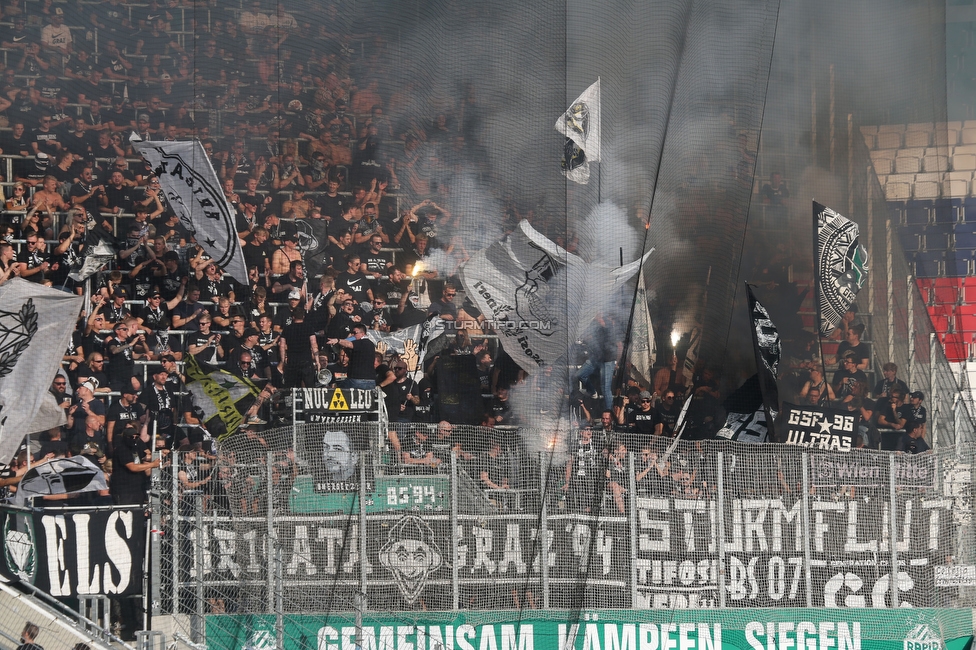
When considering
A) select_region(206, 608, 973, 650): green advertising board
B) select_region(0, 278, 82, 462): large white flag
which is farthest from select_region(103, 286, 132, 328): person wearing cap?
select_region(206, 608, 973, 650): green advertising board

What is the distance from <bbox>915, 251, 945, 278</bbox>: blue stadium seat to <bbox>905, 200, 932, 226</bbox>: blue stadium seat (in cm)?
30

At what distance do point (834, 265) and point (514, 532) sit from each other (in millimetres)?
4100

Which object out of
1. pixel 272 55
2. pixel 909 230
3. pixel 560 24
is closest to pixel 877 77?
pixel 909 230

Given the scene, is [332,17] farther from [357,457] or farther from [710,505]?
[710,505]

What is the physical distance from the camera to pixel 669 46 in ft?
33.6

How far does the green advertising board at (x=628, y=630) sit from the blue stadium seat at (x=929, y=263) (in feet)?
11.8

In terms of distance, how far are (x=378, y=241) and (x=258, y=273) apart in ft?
3.59

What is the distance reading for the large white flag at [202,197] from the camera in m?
9.63

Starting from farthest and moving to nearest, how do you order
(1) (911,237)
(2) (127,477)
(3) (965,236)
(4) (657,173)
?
(3) (965,236) < (1) (911,237) < (4) (657,173) < (2) (127,477)

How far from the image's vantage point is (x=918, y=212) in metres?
10.7

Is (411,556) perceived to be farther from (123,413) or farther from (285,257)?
(285,257)

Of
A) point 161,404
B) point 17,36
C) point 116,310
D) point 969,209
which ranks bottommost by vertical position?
point 161,404

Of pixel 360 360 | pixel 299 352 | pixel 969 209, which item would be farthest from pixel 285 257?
pixel 969 209

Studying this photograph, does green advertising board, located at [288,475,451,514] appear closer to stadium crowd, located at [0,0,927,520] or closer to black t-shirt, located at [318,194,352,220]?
stadium crowd, located at [0,0,927,520]
